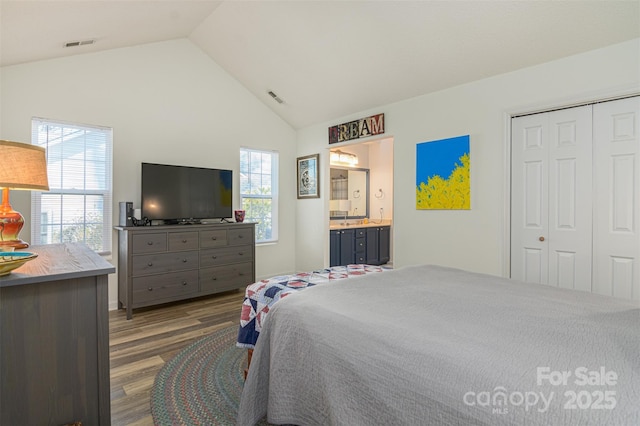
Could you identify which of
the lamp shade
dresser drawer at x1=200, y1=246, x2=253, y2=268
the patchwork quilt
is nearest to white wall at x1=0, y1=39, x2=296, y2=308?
dresser drawer at x1=200, y1=246, x2=253, y2=268

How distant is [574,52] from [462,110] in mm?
971

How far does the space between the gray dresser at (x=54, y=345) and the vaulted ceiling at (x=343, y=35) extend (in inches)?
81.2

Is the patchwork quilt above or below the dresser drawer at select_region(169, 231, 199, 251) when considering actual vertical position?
below

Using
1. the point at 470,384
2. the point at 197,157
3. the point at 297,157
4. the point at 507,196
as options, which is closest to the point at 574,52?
the point at 507,196

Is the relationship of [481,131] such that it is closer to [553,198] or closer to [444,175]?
[444,175]

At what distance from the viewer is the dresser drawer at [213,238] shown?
403 centimetres

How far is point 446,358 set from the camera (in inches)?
37.9

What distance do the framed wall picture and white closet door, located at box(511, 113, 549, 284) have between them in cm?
269

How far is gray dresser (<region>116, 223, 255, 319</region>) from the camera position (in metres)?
3.52

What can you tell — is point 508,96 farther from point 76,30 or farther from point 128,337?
point 128,337

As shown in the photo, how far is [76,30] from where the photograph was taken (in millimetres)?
2850

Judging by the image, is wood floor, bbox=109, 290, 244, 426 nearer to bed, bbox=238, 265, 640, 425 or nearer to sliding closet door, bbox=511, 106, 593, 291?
bed, bbox=238, 265, 640, 425

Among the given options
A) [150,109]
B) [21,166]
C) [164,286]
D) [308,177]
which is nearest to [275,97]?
[308,177]

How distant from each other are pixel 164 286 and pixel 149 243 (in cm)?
52
